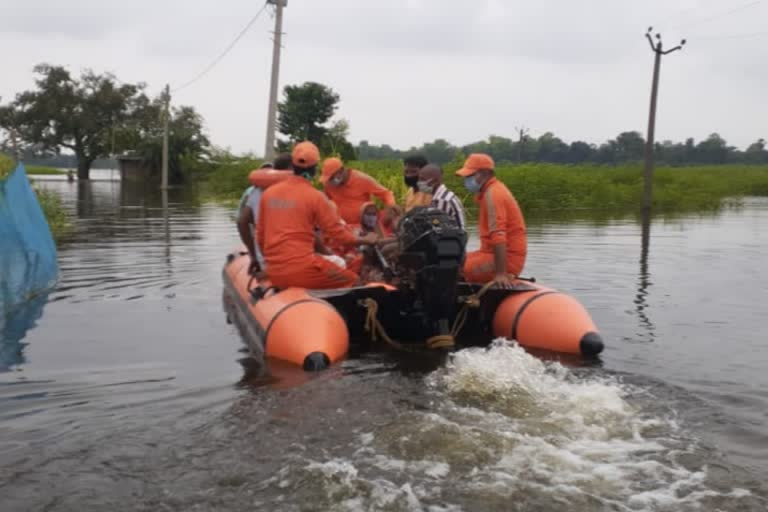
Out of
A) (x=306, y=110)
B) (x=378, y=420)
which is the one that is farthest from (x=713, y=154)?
(x=378, y=420)

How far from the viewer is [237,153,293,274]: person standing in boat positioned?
8.52 meters

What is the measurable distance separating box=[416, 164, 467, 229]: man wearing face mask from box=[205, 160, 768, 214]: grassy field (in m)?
14.5

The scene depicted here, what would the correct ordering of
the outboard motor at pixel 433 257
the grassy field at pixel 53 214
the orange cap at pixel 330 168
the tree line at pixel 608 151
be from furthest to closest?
the tree line at pixel 608 151, the grassy field at pixel 53 214, the orange cap at pixel 330 168, the outboard motor at pixel 433 257

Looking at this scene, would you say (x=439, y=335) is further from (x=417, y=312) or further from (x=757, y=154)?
(x=757, y=154)

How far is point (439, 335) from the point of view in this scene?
281 inches

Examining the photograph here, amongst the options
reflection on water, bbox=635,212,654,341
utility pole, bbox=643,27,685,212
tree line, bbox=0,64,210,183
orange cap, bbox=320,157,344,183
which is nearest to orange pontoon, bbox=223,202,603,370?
reflection on water, bbox=635,212,654,341

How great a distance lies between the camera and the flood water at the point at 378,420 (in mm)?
4129

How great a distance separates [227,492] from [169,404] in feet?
6.04

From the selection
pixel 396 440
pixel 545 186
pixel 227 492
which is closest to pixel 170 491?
pixel 227 492

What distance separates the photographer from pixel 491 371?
6.07 meters

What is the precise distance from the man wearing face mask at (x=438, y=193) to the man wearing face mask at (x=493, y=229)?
0.23 metres

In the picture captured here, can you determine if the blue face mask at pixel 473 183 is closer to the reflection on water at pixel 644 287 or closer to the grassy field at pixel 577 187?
the reflection on water at pixel 644 287

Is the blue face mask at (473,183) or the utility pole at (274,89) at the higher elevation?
the utility pole at (274,89)

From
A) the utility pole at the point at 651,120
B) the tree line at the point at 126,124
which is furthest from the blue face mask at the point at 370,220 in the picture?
the tree line at the point at 126,124
